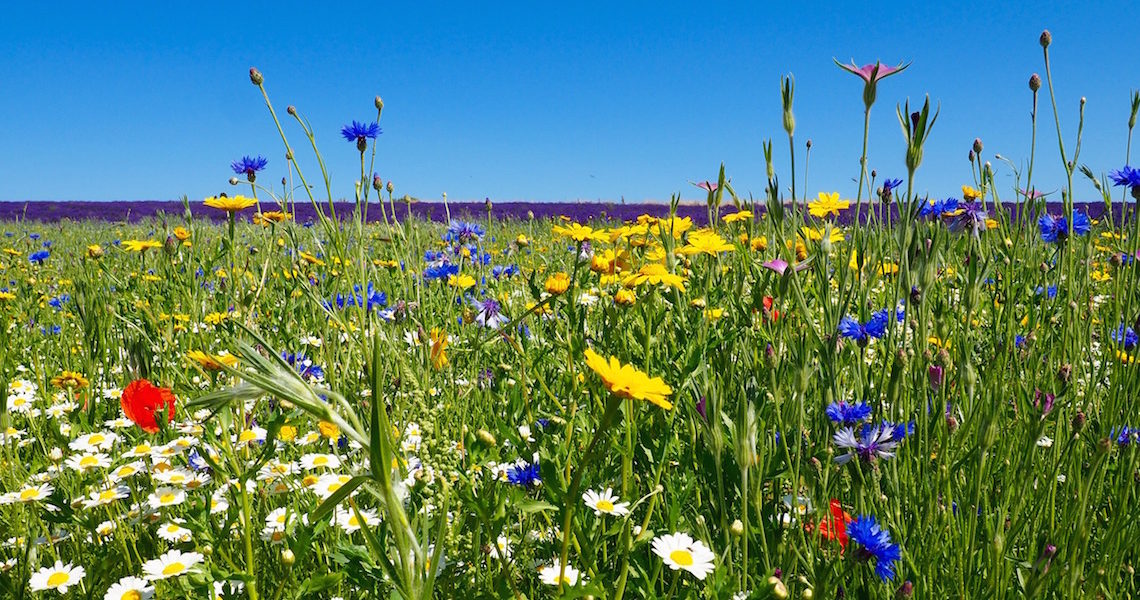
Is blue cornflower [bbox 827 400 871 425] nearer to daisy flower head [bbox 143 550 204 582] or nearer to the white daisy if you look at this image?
the white daisy

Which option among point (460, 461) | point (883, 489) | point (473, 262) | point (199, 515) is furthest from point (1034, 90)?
point (473, 262)

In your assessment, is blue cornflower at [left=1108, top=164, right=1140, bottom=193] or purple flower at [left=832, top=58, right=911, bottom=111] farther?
blue cornflower at [left=1108, top=164, right=1140, bottom=193]

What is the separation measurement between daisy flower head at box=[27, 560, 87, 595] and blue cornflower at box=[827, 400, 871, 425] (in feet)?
3.44

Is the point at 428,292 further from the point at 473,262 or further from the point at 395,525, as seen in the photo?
the point at 395,525

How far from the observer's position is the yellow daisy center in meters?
0.84

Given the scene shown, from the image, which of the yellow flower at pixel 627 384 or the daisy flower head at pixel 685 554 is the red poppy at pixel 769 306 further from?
the yellow flower at pixel 627 384

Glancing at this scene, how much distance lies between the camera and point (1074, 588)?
0.85 meters

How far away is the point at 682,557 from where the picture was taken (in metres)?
0.86

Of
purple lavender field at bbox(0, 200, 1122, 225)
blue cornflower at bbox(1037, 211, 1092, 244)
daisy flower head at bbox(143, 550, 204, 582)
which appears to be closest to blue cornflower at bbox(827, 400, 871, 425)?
blue cornflower at bbox(1037, 211, 1092, 244)

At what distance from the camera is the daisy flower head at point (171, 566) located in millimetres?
957

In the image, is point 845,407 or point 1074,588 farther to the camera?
point 845,407

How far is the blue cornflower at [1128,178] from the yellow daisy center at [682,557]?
3.23 feet

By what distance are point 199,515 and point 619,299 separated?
0.77 metres

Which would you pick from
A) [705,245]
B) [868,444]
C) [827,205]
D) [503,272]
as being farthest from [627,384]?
[503,272]
